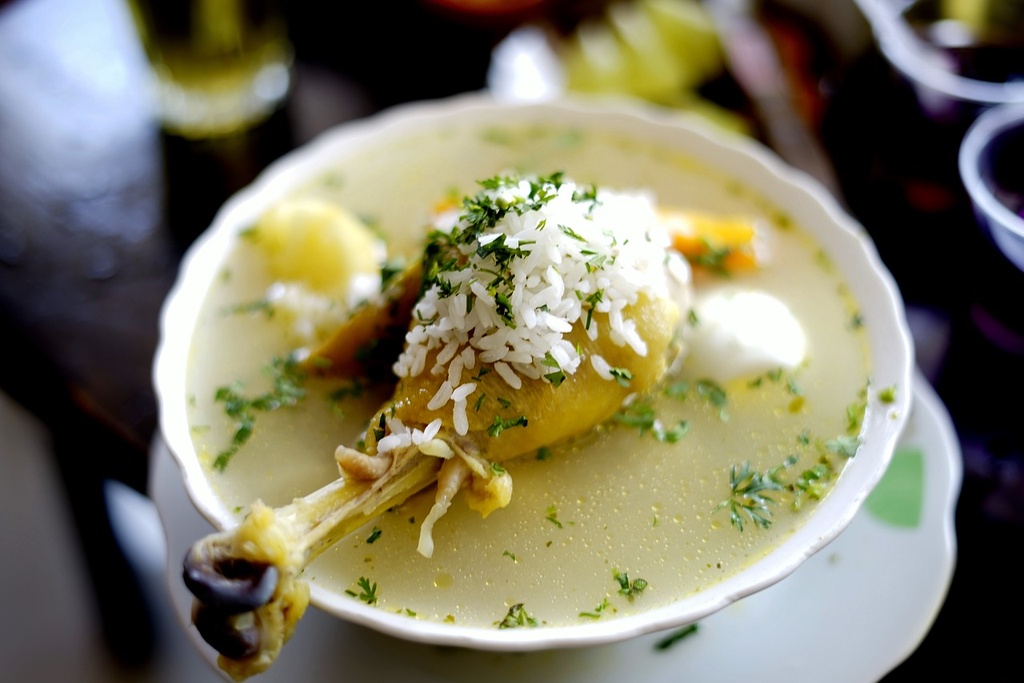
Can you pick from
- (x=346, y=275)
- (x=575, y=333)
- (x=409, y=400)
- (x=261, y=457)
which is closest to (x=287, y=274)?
(x=346, y=275)

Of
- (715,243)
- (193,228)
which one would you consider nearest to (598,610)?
(715,243)

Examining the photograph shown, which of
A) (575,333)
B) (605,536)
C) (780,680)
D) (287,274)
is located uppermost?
(575,333)

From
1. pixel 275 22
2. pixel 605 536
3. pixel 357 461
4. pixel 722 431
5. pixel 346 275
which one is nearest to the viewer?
pixel 357 461

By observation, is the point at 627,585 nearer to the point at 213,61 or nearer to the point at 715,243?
the point at 715,243

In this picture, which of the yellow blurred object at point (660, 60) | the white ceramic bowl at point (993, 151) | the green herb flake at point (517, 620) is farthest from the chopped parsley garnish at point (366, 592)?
the yellow blurred object at point (660, 60)

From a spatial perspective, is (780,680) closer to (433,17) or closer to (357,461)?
(357,461)

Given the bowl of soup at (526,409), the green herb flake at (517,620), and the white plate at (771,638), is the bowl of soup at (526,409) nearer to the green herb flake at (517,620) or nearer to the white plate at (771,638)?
the green herb flake at (517,620)

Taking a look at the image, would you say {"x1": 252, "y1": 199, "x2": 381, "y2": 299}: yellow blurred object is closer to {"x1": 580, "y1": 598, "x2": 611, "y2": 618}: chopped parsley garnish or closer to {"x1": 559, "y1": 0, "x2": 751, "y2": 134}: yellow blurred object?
{"x1": 580, "y1": 598, "x2": 611, "y2": 618}: chopped parsley garnish

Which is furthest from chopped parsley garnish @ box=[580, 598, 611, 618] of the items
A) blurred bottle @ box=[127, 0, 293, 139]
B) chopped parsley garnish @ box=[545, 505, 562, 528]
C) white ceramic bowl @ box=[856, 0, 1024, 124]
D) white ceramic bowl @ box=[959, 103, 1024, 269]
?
blurred bottle @ box=[127, 0, 293, 139]
